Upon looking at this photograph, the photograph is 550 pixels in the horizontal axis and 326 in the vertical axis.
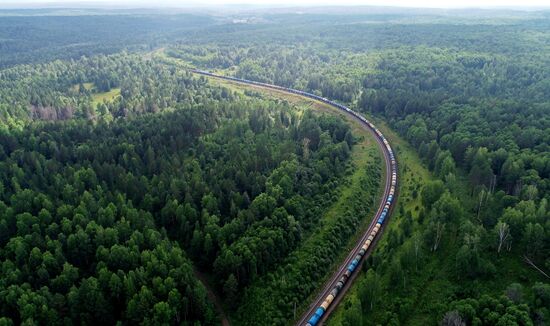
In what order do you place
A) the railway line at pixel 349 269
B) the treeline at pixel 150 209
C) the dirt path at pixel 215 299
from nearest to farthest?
the treeline at pixel 150 209 < the railway line at pixel 349 269 < the dirt path at pixel 215 299

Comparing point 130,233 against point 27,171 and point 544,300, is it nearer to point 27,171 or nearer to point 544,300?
point 27,171

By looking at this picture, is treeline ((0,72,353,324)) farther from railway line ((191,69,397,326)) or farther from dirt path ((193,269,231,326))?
railway line ((191,69,397,326))

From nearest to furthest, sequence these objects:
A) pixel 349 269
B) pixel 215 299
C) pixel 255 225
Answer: pixel 215 299 < pixel 349 269 < pixel 255 225

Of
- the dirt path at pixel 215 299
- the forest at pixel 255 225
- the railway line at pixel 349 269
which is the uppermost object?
the forest at pixel 255 225

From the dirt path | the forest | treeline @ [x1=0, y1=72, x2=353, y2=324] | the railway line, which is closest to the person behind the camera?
the forest

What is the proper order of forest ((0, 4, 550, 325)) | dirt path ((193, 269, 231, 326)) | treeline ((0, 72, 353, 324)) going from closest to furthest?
forest ((0, 4, 550, 325)) < treeline ((0, 72, 353, 324)) < dirt path ((193, 269, 231, 326))

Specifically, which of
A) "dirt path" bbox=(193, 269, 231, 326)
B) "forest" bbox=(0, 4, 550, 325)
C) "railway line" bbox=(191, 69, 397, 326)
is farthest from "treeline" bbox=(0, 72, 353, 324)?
"railway line" bbox=(191, 69, 397, 326)

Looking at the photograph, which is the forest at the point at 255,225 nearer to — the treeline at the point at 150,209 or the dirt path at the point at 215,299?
the treeline at the point at 150,209

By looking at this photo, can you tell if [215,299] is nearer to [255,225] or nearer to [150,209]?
[255,225]

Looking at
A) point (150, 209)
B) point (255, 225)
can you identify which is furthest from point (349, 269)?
point (150, 209)

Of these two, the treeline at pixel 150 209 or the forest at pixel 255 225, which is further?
the treeline at pixel 150 209

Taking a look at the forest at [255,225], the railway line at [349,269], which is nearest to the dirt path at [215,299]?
the forest at [255,225]
